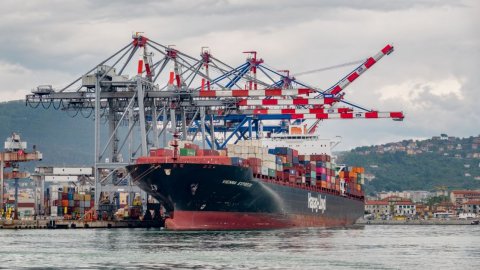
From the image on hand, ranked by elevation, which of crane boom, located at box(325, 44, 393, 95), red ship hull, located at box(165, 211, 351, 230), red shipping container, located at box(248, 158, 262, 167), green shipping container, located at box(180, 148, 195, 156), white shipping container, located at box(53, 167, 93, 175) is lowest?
red ship hull, located at box(165, 211, 351, 230)

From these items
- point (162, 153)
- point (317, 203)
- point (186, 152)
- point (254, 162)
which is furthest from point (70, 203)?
point (186, 152)

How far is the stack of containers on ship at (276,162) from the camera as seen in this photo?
255ft

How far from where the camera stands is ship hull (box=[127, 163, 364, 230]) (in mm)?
75625

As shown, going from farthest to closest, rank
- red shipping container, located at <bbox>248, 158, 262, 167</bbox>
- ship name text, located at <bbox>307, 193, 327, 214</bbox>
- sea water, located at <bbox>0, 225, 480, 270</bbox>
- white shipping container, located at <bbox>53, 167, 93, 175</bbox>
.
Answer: white shipping container, located at <bbox>53, 167, 93, 175</bbox>, ship name text, located at <bbox>307, 193, 327, 214</bbox>, red shipping container, located at <bbox>248, 158, 262, 167</bbox>, sea water, located at <bbox>0, 225, 480, 270</bbox>

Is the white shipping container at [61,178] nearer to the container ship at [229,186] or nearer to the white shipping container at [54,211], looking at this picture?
the white shipping container at [54,211]

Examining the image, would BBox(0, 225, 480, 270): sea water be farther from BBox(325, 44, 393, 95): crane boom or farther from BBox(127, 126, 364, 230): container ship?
BBox(325, 44, 393, 95): crane boom

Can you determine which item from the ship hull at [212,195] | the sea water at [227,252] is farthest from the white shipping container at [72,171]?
the sea water at [227,252]

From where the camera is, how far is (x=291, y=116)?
106125 mm

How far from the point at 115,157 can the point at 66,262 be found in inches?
1824

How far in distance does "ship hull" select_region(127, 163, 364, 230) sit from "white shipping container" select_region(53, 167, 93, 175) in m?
28.6

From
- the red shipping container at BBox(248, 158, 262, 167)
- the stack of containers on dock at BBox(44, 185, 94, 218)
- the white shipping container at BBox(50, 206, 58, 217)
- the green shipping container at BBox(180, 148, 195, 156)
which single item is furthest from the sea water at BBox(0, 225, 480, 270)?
the stack of containers on dock at BBox(44, 185, 94, 218)

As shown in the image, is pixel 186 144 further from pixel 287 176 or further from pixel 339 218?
pixel 339 218

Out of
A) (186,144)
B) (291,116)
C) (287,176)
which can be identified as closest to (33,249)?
(186,144)

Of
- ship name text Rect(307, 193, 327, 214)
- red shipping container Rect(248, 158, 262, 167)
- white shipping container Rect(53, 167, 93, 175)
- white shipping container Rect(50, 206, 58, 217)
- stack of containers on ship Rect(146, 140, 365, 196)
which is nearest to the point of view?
stack of containers on ship Rect(146, 140, 365, 196)
